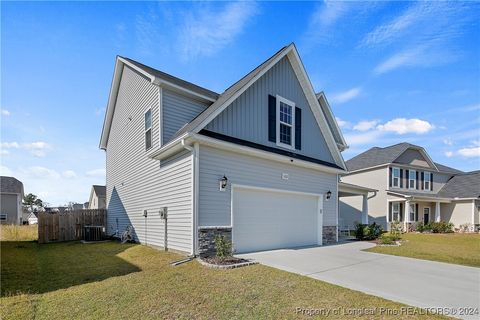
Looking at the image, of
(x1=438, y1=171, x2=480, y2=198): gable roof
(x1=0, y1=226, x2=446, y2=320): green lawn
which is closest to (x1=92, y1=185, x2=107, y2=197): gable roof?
(x1=0, y1=226, x2=446, y2=320): green lawn

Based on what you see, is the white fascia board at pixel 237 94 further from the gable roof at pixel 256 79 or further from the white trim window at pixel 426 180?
the white trim window at pixel 426 180

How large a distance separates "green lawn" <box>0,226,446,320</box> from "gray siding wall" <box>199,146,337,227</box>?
6.03 ft

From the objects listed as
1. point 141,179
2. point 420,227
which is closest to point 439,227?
point 420,227

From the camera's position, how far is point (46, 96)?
10.8 m

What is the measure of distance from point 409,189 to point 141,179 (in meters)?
23.5

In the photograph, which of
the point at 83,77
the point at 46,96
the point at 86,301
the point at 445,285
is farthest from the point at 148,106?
the point at 445,285

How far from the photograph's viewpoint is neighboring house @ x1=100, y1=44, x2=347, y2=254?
→ 347 inches

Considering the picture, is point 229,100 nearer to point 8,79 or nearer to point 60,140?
point 8,79

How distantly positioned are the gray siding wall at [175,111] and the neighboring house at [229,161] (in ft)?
0.13

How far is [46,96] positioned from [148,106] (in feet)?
12.2

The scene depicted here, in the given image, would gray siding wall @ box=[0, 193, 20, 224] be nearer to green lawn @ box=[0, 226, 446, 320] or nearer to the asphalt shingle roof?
green lawn @ box=[0, 226, 446, 320]

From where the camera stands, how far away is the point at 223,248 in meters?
7.97

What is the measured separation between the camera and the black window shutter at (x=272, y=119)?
11.4 m

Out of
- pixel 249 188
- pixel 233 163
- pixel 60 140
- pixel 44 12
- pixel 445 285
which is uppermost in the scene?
pixel 44 12
